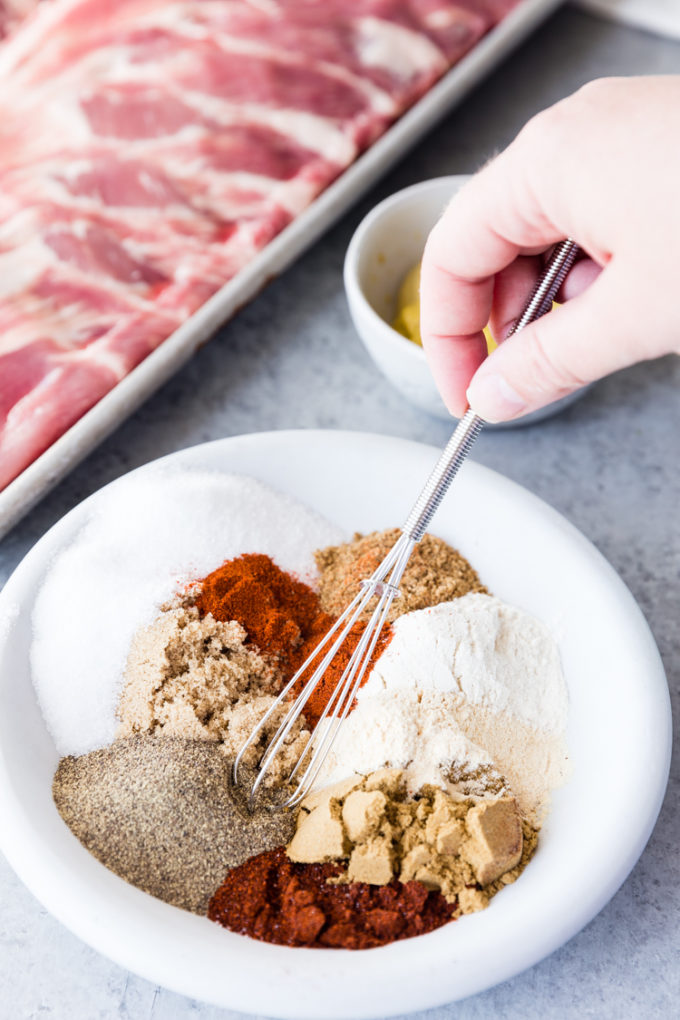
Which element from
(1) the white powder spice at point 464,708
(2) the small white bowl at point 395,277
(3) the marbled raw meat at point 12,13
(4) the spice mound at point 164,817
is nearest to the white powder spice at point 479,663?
(1) the white powder spice at point 464,708

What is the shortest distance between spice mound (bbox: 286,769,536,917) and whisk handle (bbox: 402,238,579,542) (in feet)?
0.60

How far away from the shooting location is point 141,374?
90cm

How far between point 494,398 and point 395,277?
43 cm

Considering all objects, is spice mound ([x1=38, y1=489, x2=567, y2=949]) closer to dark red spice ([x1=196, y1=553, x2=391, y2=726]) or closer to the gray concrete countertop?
dark red spice ([x1=196, y1=553, x2=391, y2=726])

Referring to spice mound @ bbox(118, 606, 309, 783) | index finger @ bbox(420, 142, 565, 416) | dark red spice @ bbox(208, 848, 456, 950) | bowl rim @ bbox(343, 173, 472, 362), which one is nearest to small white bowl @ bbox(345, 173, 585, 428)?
bowl rim @ bbox(343, 173, 472, 362)

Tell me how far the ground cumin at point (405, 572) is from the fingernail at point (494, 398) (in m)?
0.16

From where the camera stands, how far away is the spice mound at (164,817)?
1.96 ft

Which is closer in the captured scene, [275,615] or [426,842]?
[426,842]

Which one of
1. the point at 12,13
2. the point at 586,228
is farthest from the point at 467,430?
the point at 12,13

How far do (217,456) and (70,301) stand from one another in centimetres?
30

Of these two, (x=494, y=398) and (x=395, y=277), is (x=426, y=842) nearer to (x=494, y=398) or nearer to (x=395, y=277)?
(x=494, y=398)

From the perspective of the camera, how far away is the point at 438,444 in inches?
38.1

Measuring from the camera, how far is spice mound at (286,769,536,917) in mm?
587

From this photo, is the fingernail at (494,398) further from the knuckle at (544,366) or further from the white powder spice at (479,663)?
the white powder spice at (479,663)
